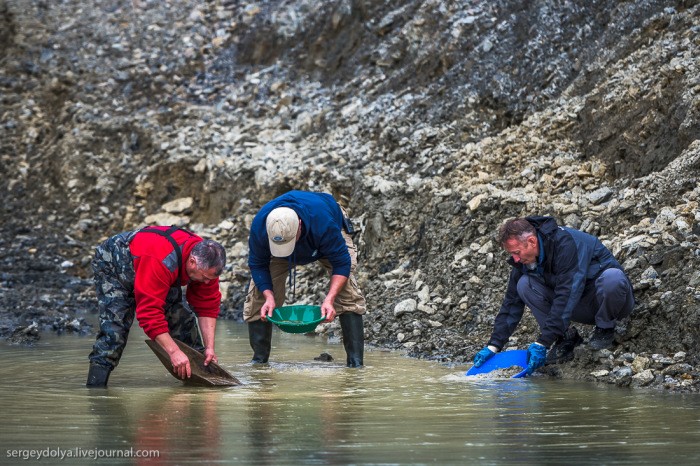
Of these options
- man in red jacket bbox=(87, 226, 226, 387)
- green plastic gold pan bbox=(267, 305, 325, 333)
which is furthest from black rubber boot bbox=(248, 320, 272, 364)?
man in red jacket bbox=(87, 226, 226, 387)

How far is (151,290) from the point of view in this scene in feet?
21.6

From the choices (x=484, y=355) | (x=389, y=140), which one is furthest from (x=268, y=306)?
(x=389, y=140)

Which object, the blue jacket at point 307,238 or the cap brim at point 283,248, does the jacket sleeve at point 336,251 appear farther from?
the cap brim at point 283,248

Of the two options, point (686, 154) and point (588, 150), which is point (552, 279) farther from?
point (588, 150)

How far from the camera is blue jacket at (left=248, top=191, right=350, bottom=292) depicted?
7.84 meters

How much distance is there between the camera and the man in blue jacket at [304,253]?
25.3 feet

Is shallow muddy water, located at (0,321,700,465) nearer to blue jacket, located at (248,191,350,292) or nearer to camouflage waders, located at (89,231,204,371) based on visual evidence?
camouflage waders, located at (89,231,204,371)

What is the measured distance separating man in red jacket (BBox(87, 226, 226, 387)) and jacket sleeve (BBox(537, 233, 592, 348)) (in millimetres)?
2409

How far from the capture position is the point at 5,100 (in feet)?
65.1

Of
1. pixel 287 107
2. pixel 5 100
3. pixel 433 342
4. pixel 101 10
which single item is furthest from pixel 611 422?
pixel 101 10

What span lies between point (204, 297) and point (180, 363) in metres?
0.51

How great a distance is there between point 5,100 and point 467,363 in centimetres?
1396

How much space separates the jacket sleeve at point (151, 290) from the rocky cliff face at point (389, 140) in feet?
10.4

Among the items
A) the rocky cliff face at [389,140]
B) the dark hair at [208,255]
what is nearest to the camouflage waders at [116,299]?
the dark hair at [208,255]
